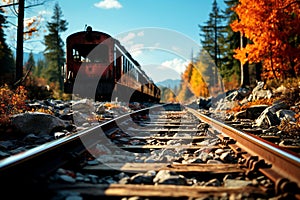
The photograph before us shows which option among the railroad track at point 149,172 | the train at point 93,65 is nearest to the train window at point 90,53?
the train at point 93,65

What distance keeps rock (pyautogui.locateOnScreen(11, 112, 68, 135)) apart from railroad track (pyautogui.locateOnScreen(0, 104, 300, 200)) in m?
1.16

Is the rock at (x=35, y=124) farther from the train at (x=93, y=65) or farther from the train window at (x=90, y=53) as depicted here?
the train window at (x=90, y=53)

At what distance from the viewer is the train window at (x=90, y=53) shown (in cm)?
1163

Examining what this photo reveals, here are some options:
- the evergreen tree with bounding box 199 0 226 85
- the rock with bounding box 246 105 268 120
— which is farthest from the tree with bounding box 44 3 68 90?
the rock with bounding box 246 105 268 120

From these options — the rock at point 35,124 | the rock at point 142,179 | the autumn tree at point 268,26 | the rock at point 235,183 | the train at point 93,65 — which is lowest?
the rock at point 142,179

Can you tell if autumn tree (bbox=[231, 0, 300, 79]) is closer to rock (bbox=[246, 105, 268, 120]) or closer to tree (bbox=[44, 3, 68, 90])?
rock (bbox=[246, 105, 268, 120])

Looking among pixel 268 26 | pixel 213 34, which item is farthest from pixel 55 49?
pixel 268 26

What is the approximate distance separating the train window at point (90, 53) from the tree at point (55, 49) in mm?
33018

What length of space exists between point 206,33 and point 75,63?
108 ft

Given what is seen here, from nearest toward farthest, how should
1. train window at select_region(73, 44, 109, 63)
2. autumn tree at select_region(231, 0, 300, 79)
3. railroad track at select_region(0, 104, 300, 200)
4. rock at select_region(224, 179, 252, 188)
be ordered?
railroad track at select_region(0, 104, 300, 200) → rock at select_region(224, 179, 252, 188) → train window at select_region(73, 44, 109, 63) → autumn tree at select_region(231, 0, 300, 79)

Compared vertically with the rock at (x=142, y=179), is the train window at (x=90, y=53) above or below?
above

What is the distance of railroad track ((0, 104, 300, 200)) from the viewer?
1661 millimetres

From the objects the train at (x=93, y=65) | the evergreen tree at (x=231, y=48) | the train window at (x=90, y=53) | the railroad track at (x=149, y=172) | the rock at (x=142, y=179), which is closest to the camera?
the railroad track at (x=149, y=172)

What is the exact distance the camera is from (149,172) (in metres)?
2.18
